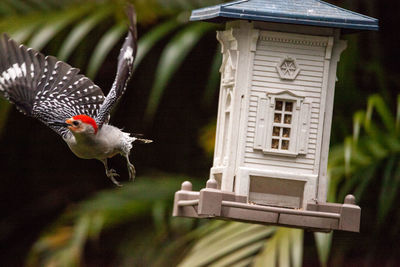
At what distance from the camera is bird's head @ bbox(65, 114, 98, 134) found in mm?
4379

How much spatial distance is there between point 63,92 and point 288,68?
1315mm

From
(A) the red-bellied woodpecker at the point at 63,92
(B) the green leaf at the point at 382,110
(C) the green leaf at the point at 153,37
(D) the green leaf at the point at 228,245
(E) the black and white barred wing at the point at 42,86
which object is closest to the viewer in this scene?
(A) the red-bellied woodpecker at the point at 63,92

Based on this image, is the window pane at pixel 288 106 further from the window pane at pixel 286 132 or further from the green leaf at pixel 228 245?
the green leaf at pixel 228 245

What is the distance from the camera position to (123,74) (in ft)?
15.8

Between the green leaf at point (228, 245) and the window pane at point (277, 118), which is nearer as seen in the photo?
the window pane at point (277, 118)

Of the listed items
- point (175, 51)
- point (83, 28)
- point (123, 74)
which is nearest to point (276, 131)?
point (123, 74)

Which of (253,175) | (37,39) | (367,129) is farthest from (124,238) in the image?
(253,175)

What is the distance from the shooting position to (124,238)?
7.61m

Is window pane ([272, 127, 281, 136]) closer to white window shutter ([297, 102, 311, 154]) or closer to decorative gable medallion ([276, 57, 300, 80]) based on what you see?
white window shutter ([297, 102, 311, 154])

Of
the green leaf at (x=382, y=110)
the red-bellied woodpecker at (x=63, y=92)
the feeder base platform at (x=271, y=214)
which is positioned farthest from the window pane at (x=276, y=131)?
the green leaf at (x=382, y=110)

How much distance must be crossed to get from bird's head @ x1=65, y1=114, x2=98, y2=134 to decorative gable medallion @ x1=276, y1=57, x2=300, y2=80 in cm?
94

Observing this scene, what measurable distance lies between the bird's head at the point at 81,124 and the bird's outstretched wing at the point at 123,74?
188 millimetres

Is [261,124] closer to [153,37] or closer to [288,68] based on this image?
[288,68]

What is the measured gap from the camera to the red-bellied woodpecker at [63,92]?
464cm
